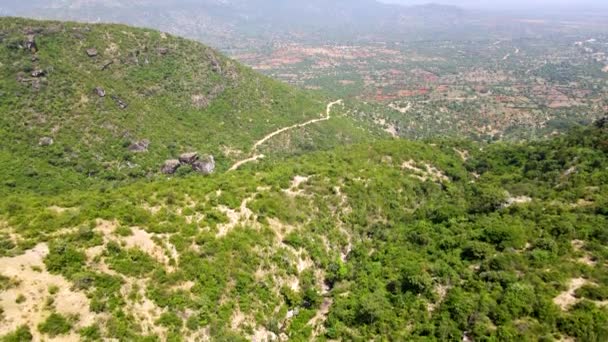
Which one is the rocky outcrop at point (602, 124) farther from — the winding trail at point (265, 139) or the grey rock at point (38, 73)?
the grey rock at point (38, 73)

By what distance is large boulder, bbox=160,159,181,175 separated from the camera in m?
68.2

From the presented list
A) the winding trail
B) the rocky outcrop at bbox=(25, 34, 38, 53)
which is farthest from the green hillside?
the winding trail

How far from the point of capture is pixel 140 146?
71750 mm

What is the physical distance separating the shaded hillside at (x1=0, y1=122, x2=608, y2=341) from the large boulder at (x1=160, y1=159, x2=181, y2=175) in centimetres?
2313

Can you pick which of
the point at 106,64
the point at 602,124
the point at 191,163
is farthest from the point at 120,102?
the point at 602,124

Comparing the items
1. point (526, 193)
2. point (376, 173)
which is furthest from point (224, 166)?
point (526, 193)

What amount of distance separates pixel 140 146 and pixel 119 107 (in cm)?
1096

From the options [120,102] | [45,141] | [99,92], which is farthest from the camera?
[120,102]

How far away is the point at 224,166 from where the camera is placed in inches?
2931

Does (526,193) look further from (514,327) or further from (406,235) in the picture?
(514,327)

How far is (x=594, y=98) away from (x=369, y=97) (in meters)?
95.2

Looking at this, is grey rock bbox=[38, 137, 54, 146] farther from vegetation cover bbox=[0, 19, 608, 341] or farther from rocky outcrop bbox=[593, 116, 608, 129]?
rocky outcrop bbox=[593, 116, 608, 129]

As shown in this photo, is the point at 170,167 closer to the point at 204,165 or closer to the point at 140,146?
the point at 204,165

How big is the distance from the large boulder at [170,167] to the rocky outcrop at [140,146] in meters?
6.34
